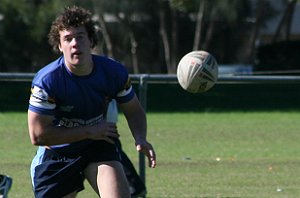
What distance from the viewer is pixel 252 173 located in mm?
12008

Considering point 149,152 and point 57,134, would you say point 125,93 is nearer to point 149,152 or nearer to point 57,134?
point 149,152

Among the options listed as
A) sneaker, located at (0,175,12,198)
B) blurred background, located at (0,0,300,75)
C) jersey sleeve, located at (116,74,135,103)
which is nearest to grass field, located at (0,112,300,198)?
sneaker, located at (0,175,12,198)

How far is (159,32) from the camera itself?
141 feet

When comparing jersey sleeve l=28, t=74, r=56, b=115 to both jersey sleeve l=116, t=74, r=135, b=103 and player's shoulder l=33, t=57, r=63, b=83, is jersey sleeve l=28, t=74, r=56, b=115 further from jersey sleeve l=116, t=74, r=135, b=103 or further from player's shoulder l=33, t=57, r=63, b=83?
jersey sleeve l=116, t=74, r=135, b=103

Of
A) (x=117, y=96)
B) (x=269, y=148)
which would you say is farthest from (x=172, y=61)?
(x=117, y=96)

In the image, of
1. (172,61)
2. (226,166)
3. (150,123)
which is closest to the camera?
(226,166)

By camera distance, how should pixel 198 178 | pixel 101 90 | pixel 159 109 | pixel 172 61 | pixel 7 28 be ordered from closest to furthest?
pixel 101 90 → pixel 198 178 → pixel 159 109 → pixel 7 28 → pixel 172 61

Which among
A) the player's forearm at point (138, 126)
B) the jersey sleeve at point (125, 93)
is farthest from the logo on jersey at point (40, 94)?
the player's forearm at point (138, 126)

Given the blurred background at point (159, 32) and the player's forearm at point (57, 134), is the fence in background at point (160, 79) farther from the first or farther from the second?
the blurred background at point (159, 32)

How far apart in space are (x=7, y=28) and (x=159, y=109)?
1770 centimetres

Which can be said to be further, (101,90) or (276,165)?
(276,165)

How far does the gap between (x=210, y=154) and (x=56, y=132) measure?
745 centimetres

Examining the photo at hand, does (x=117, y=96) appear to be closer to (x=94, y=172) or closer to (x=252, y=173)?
(x=94, y=172)

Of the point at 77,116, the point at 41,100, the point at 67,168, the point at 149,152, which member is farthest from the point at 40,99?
the point at 149,152
